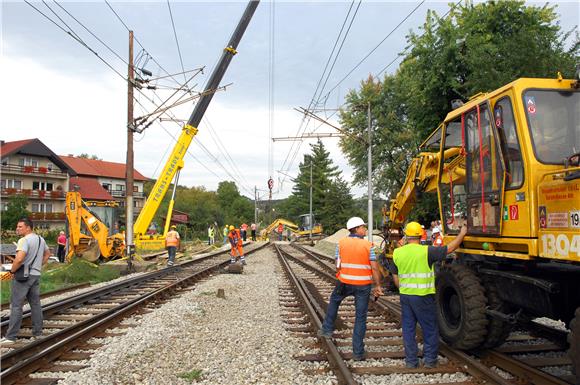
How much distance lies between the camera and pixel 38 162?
196ft

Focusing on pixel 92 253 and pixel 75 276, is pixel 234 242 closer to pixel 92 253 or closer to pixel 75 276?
pixel 75 276

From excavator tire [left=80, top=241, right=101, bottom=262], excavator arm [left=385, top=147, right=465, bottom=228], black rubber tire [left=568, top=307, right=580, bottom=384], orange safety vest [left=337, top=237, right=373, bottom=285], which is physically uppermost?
excavator arm [left=385, top=147, right=465, bottom=228]

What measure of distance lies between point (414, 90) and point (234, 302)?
15.1 m

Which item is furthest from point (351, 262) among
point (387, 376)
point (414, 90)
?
point (414, 90)

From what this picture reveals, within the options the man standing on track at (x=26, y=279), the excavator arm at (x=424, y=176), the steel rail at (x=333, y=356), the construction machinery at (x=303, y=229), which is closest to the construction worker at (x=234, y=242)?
the excavator arm at (x=424, y=176)

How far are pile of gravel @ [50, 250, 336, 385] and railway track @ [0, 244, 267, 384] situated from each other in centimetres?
36

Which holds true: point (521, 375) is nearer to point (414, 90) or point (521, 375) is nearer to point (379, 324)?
point (379, 324)

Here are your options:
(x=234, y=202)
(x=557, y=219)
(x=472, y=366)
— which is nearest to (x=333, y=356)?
(x=472, y=366)

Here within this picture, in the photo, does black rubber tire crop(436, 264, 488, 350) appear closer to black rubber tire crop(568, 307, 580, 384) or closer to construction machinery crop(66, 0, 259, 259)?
black rubber tire crop(568, 307, 580, 384)

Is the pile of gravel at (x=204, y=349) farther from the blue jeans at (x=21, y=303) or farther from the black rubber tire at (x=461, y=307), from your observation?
the black rubber tire at (x=461, y=307)

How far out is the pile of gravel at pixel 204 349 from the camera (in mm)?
5328

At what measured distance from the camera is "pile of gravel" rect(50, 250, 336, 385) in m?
5.33

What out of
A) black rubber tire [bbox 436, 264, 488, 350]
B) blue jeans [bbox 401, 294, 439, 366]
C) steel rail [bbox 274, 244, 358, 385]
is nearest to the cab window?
black rubber tire [bbox 436, 264, 488, 350]

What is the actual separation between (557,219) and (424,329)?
6.84 feet
